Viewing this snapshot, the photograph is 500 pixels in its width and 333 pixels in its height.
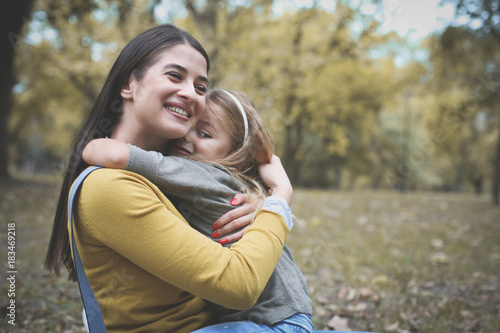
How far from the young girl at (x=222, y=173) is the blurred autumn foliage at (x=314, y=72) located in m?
3.08

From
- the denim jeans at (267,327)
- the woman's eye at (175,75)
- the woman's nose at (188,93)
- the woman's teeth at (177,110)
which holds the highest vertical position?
the woman's eye at (175,75)

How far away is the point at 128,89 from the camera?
153 centimetres

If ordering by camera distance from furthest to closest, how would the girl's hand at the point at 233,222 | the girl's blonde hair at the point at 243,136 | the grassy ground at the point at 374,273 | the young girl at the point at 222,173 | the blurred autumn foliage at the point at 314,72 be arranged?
1. the blurred autumn foliage at the point at 314,72
2. the grassy ground at the point at 374,273
3. the girl's blonde hair at the point at 243,136
4. the girl's hand at the point at 233,222
5. the young girl at the point at 222,173

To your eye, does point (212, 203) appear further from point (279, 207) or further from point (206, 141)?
point (206, 141)

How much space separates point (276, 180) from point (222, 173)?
0.88ft

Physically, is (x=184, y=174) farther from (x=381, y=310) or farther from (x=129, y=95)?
(x=381, y=310)

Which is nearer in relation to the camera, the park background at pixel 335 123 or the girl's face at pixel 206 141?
the girl's face at pixel 206 141

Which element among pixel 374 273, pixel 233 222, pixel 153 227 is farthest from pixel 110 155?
pixel 374 273

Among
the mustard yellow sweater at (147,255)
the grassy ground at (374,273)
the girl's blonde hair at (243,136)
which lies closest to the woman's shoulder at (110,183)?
the mustard yellow sweater at (147,255)

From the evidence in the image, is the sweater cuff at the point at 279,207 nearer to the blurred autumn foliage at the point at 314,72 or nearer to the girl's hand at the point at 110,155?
the girl's hand at the point at 110,155

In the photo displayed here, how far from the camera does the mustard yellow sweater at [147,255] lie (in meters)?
1.16

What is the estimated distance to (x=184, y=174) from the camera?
4.54 ft

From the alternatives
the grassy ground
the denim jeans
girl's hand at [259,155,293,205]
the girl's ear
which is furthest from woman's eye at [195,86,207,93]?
the denim jeans

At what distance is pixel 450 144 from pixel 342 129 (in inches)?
201
